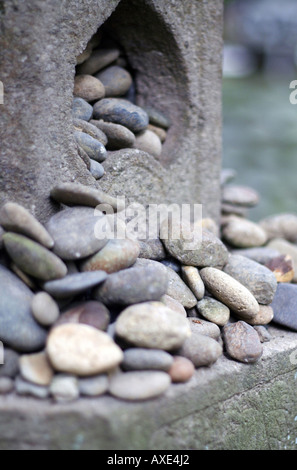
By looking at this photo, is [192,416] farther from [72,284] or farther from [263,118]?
[263,118]

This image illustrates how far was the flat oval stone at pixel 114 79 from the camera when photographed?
7.56 ft

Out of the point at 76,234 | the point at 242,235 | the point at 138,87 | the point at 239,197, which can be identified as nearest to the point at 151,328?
the point at 76,234

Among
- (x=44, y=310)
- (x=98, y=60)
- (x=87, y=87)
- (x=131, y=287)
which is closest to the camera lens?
(x=44, y=310)

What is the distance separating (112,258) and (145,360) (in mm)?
402

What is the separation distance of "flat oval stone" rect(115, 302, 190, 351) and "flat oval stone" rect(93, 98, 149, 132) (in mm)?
1005

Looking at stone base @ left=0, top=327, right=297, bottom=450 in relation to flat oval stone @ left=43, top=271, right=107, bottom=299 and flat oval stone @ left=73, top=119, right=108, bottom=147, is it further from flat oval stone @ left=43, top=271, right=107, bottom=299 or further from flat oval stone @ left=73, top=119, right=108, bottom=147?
flat oval stone @ left=73, top=119, right=108, bottom=147

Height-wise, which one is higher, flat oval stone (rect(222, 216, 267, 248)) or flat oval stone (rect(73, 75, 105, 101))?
flat oval stone (rect(73, 75, 105, 101))

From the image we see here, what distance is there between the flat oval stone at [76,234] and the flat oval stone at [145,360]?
395 millimetres

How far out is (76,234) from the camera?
5.35 ft

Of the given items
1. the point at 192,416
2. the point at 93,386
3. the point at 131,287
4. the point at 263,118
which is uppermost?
the point at 263,118

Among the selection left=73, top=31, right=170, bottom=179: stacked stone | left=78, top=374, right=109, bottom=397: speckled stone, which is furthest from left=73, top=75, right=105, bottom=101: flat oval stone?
left=78, top=374, right=109, bottom=397: speckled stone

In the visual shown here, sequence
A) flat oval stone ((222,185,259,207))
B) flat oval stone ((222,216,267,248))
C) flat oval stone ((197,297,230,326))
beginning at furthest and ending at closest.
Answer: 1. flat oval stone ((222,185,259,207))
2. flat oval stone ((222,216,267,248))
3. flat oval stone ((197,297,230,326))

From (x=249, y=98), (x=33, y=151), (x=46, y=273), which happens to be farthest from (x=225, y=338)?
(x=249, y=98)

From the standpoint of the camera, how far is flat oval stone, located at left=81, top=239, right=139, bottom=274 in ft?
5.40
